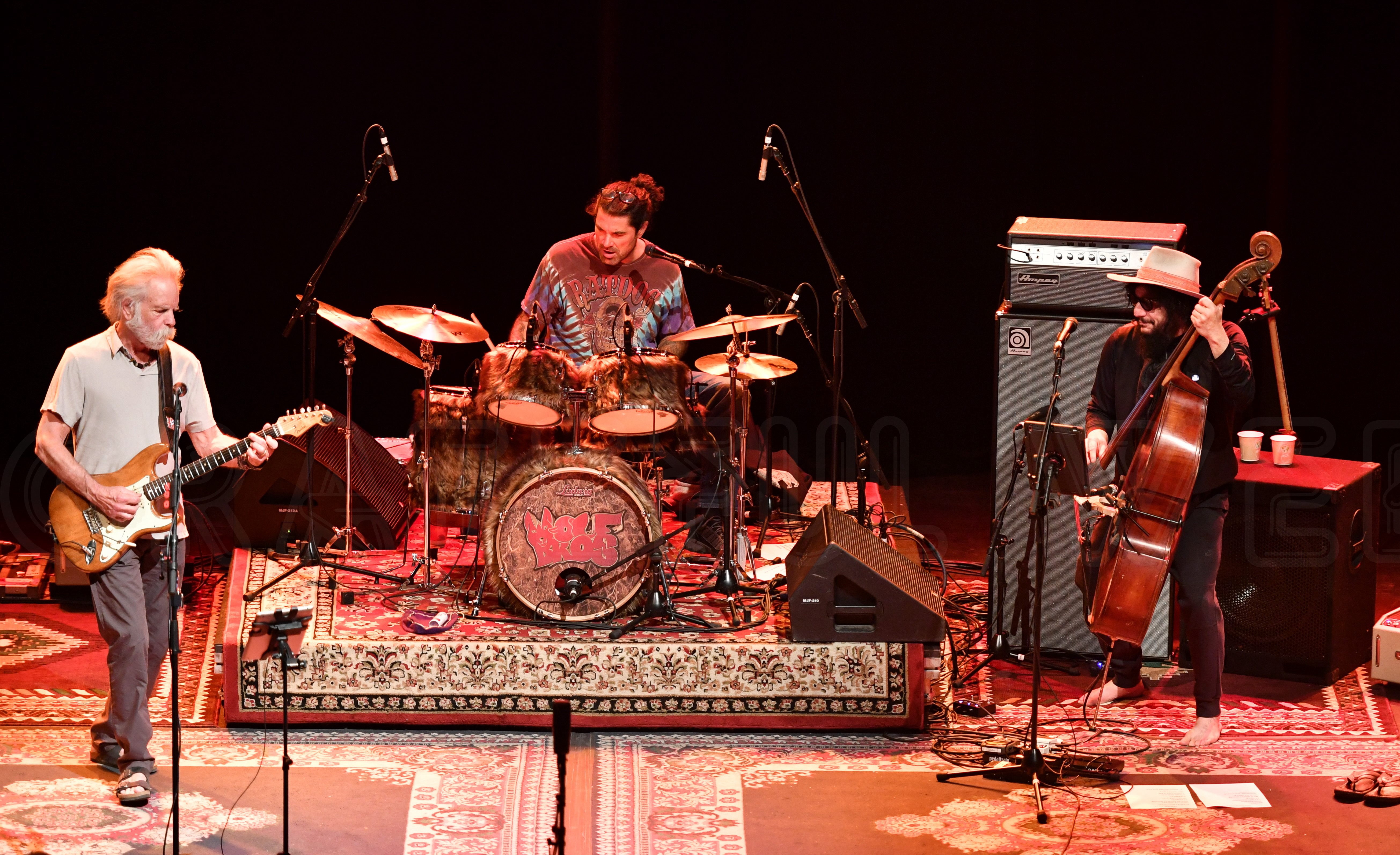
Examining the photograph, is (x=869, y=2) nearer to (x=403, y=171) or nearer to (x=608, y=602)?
(x=403, y=171)

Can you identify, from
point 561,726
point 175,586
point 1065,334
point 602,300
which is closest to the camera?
point 561,726

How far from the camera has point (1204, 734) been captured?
6.07 meters

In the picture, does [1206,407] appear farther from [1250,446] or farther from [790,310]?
[790,310]

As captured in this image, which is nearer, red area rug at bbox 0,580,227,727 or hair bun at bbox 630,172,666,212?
red area rug at bbox 0,580,227,727

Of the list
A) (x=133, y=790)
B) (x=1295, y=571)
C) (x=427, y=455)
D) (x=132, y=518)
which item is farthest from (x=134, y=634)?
(x=1295, y=571)

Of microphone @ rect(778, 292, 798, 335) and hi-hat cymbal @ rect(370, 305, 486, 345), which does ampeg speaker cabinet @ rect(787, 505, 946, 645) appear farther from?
hi-hat cymbal @ rect(370, 305, 486, 345)

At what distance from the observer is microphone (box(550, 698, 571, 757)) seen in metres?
3.54

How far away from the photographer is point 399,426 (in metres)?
11.1

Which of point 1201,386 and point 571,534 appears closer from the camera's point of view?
point 1201,386

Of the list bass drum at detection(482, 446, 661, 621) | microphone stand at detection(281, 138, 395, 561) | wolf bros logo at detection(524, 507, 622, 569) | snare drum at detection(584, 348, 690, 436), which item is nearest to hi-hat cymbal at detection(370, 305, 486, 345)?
microphone stand at detection(281, 138, 395, 561)

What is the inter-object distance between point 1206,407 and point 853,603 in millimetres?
1532

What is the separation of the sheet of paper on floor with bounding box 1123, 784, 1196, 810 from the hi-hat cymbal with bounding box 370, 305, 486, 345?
323 centimetres

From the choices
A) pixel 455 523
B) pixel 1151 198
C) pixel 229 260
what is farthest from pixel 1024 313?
pixel 229 260

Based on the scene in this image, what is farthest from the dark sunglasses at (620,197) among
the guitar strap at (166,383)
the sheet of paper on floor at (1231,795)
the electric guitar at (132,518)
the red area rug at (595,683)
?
the sheet of paper on floor at (1231,795)
